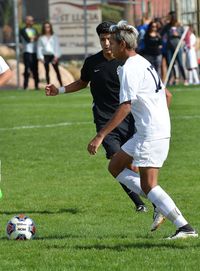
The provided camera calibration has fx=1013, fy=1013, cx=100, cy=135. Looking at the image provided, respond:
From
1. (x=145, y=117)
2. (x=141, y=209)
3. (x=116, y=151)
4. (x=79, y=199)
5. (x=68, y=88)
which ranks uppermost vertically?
(x=145, y=117)

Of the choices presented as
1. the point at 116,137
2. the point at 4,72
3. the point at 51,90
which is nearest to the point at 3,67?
the point at 4,72

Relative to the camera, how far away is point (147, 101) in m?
8.80

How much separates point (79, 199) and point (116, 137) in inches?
47.4

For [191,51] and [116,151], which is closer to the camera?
[116,151]

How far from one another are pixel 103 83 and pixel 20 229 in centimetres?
270

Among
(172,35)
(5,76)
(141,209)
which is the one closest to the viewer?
(5,76)

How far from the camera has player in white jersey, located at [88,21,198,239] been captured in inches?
341

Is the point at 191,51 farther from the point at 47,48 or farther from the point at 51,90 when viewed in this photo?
the point at 51,90

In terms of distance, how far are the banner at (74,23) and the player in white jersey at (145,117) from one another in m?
29.0

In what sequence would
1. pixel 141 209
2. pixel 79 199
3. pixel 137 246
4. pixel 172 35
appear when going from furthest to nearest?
1. pixel 172 35
2. pixel 79 199
3. pixel 141 209
4. pixel 137 246

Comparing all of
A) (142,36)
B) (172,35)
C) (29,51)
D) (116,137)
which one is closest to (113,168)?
(116,137)

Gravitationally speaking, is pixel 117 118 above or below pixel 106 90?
above

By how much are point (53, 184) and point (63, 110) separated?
1163 centimetres

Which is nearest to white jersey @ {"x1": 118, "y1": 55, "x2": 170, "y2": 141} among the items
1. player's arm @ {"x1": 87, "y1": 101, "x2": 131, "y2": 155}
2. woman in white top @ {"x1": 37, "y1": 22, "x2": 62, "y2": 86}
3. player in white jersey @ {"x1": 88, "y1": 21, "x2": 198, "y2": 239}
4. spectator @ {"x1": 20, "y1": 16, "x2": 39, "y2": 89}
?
player in white jersey @ {"x1": 88, "y1": 21, "x2": 198, "y2": 239}
